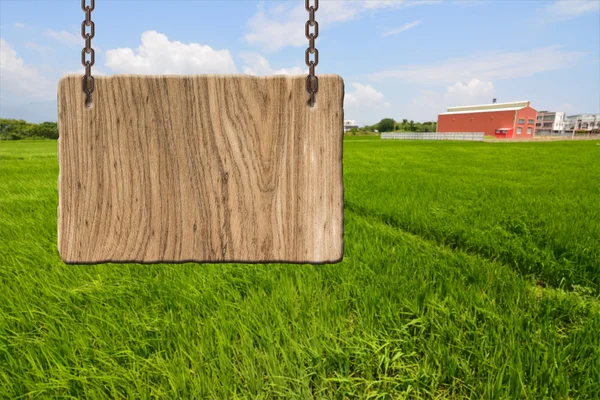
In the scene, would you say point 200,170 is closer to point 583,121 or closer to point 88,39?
point 88,39

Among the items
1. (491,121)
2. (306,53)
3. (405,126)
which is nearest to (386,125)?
(405,126)

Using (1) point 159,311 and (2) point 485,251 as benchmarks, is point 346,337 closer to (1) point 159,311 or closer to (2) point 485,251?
(1) point 159,311

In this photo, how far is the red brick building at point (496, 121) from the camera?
48.6m

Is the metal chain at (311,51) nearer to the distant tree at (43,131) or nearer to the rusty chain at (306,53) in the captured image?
the rusty chain at (306,53)

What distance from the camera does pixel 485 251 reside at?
3.49 meters

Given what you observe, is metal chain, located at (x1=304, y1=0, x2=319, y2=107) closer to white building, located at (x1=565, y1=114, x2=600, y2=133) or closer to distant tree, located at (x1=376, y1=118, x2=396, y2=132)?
distant tree, located at (x1=376, y1=118, x2=396, y2=132)

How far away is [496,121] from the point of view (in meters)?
50.4

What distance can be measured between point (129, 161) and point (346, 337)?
4.24ft

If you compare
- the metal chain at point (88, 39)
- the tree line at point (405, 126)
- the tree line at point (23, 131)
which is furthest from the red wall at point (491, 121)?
the metal chain at point (88, 39)

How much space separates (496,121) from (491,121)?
2.36ft

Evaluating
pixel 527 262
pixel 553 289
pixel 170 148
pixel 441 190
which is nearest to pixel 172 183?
pixel 170 148

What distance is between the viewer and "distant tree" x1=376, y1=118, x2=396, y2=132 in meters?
80.9

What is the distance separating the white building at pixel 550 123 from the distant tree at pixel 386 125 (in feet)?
131

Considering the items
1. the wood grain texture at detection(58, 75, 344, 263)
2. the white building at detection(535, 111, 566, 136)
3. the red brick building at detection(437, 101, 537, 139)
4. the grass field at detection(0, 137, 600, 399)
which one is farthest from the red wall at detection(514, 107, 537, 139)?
the wood grain texture at detection(58, 75, 344, 263)
